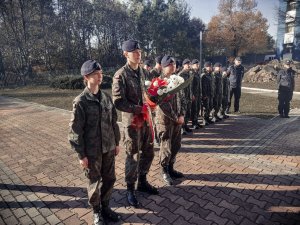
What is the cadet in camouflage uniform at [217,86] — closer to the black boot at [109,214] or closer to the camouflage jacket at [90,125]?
the camouflage jacket at [90,125]

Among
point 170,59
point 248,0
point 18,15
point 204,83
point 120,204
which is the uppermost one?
point 248,0

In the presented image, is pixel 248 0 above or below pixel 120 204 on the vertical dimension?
above

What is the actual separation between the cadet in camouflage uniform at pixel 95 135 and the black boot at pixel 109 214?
96 millimetres

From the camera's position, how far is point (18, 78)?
26.5 m

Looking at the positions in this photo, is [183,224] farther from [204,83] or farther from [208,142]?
[204,83]

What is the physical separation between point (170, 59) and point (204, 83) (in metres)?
4.06

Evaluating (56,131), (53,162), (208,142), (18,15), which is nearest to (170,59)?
(208,142)

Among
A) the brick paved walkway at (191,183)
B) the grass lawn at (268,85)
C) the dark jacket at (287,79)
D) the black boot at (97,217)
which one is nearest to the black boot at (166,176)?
the brick paved walkway at (191,183)

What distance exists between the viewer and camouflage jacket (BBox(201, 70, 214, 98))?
27.1ft

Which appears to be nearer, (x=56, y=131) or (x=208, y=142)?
(x=208, y=142)

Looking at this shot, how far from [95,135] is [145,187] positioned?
5.07 ft

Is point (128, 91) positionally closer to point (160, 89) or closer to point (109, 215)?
point (160, 89)

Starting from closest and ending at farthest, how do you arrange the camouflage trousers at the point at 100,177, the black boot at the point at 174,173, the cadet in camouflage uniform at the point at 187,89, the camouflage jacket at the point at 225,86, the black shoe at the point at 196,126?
the camouflage trousers at the point at 100,177
the black boot at the point at 174,173
the cadet in camouflage uniform at the point at 187,89
the black shoe at the point at 196,126
the camouflage jacket at the point at 225,86

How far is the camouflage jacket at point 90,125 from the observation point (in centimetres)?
304
